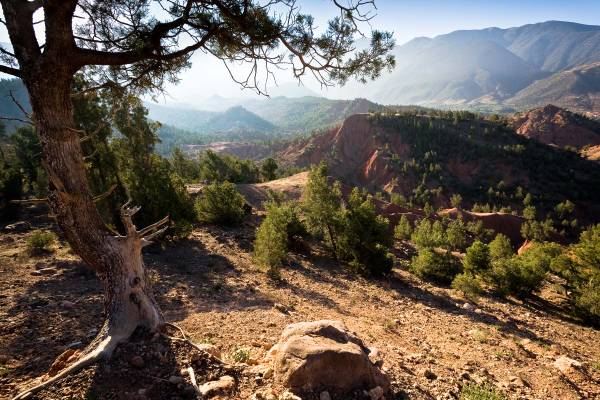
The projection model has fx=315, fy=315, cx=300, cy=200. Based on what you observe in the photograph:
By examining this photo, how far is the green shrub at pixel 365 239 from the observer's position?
19.3 meters

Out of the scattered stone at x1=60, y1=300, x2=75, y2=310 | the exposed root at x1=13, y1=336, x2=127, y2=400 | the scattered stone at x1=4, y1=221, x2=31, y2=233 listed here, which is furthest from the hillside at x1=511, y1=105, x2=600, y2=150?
the exposed root at x1=13, y1=336, x2=127, y2=400

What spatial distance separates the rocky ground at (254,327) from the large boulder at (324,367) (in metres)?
0.40

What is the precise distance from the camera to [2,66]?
4.25m

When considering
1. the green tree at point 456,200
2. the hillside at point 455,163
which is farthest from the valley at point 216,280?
the hillside at point 455,163

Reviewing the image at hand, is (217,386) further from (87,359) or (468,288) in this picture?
(468,288)

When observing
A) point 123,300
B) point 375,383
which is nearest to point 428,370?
point 375,383

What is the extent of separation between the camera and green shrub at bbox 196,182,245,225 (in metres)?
23.0

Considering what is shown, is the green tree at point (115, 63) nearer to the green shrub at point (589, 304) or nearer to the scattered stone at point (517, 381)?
the scattered stone at point (517, 381)

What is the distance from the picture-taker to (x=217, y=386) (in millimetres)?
4523

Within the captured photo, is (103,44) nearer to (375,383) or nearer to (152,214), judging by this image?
(375,383)

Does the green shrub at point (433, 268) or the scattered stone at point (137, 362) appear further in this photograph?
the green shrub at point (433, 268)

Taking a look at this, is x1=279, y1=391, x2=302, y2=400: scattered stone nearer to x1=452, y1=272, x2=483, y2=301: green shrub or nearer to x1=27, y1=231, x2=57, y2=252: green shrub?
x1=27, y1=231, x2=57, y2=252: green shrub

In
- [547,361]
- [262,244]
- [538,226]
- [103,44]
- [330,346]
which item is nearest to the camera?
[330,346]

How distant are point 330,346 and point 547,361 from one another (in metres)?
9.57
